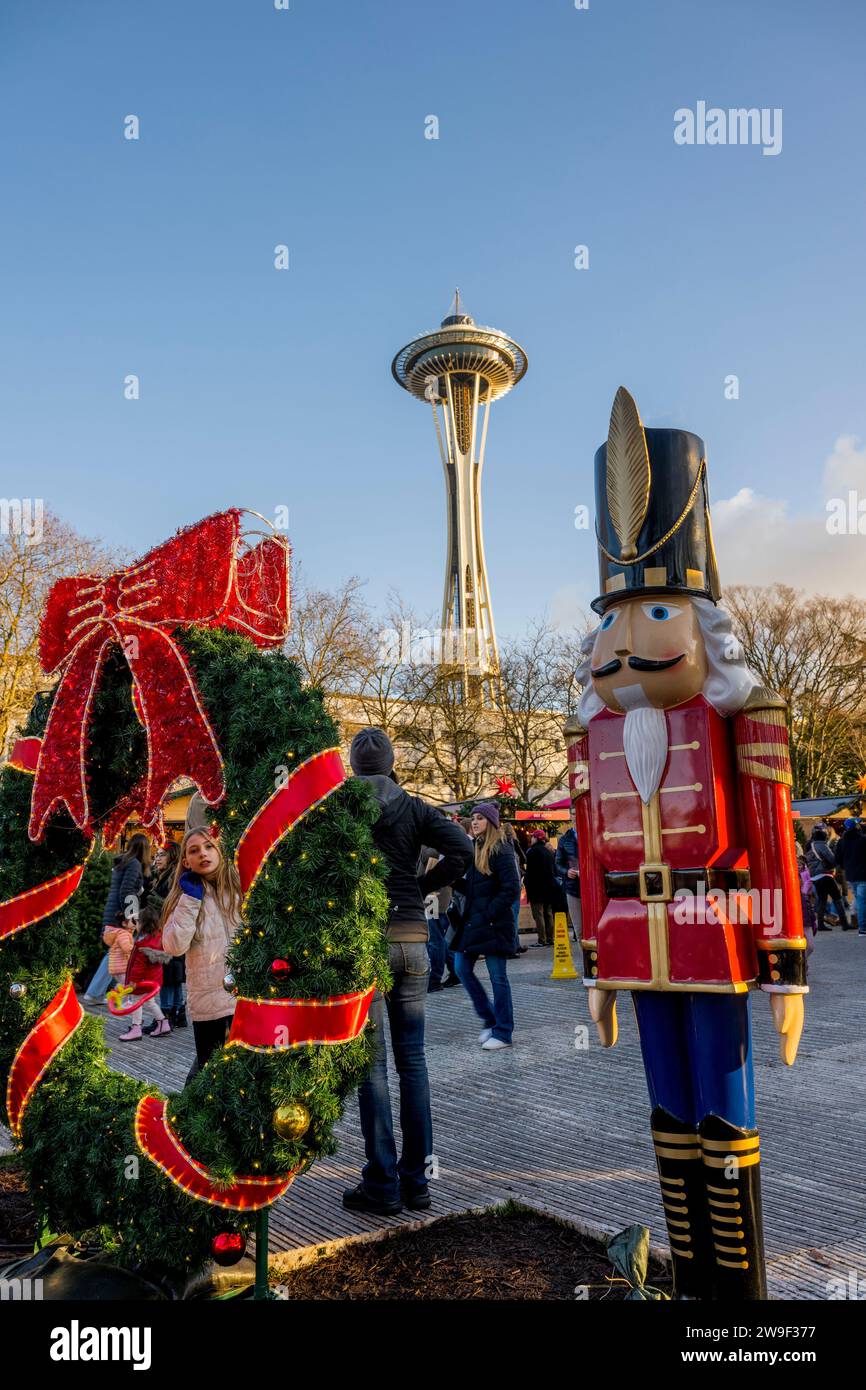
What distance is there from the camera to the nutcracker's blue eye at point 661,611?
11.4 feet

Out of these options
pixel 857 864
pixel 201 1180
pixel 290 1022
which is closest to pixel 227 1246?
pixel 201 1180

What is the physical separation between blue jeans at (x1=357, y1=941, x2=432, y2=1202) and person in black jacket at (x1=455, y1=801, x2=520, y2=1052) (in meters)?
3.22

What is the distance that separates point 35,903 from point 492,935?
4.28m

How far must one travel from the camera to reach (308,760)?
3.61m

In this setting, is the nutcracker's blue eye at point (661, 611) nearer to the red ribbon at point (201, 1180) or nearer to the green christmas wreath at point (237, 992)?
the green christmas wreath at point (237, 992)

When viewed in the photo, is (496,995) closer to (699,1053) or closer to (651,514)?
(699,1053)

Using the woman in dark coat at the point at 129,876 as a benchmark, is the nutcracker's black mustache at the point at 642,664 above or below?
above

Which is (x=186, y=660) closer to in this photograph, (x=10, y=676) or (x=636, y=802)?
(x=636, y=802)

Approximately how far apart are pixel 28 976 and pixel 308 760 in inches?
79.3

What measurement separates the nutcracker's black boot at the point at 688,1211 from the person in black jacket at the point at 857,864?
43.6 feet

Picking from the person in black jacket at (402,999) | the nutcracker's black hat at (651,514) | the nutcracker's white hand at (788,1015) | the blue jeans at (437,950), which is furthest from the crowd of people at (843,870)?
the nutcracker's black hat at (651,514)

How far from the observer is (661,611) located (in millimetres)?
3490

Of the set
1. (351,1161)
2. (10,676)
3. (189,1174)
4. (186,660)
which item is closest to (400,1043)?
(351,1161)

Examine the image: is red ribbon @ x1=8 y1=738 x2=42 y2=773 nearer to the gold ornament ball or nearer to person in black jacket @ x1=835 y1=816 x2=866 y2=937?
the gold ornament ball
